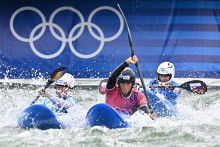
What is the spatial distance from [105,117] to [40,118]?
1.01 m

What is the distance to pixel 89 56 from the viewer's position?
13.6m

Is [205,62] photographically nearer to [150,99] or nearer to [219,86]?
[219,86]

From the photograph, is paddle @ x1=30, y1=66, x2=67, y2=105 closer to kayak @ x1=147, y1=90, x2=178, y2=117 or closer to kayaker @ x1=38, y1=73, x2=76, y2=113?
kayaker @ x1=38, y1=73, x2=76, y2=113

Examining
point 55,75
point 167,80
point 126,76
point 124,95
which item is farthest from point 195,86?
point 55,75

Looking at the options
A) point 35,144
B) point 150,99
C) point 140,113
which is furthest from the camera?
point 150,99

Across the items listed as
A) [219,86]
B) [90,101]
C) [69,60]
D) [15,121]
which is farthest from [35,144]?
[219,86]

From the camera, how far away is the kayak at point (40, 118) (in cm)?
847

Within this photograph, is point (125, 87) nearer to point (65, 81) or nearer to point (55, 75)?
point (65, 81)

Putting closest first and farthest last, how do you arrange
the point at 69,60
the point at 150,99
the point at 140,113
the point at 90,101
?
the point at 140,113 → the point at 150,99 → the point at 90,101 → the point at 69,60

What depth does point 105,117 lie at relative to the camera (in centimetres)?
824

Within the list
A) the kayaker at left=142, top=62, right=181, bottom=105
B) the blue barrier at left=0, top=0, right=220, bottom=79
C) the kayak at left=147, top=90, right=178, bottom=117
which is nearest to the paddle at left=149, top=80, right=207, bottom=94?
the kayaker at left=142, top=62, right=181, bottom=105

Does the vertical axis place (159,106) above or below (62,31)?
below

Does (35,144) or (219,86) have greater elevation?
(219,86)

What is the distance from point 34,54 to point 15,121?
14.2 feet
